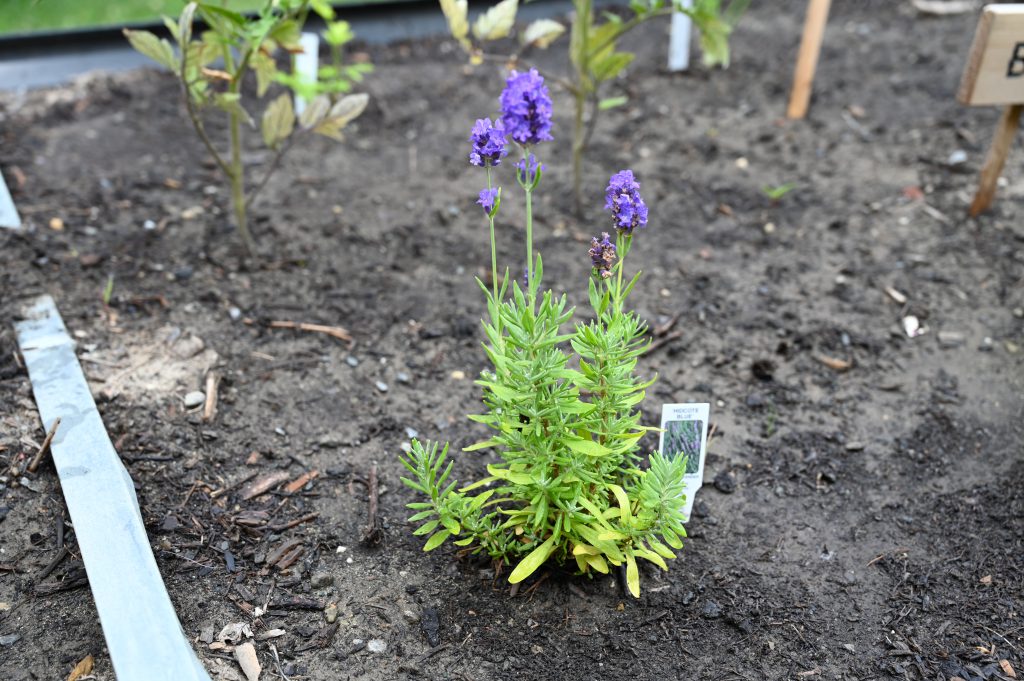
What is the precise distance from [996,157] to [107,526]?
3.01 meters

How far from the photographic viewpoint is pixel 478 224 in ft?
10.6

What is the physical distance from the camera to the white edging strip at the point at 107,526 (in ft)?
5.14

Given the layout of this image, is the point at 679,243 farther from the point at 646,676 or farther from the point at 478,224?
the point at 646,676

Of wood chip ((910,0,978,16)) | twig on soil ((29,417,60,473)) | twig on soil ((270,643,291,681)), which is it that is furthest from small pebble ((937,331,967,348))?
wood chip ((910,0,978,16))

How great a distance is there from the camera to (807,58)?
3.72 meters

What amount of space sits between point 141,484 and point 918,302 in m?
2.37

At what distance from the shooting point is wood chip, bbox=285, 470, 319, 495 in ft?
6.87

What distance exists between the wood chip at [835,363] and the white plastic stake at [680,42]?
202 cm

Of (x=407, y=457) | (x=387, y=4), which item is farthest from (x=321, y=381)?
(x=387, y=4)

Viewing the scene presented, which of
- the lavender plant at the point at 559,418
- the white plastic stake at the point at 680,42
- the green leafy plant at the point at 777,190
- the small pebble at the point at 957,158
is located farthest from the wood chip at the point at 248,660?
the white plastic stake at the point at 680,42

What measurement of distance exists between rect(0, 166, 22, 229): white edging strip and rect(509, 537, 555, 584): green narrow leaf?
2.19 metres

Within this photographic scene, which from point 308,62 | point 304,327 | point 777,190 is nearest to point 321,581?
point 304,327

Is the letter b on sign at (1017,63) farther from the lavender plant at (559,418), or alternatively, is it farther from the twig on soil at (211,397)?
the twig on soil at (211,397)

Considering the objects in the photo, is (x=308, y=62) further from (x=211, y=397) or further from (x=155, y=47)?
(x=211, y=397)
